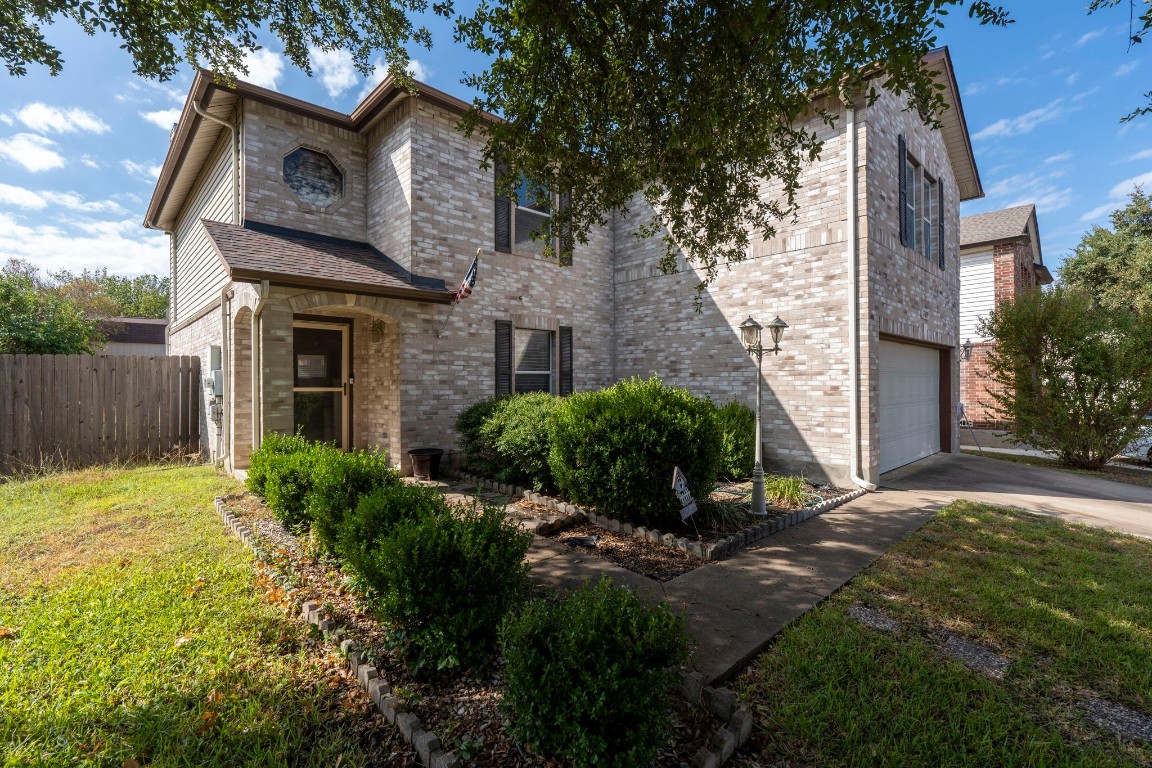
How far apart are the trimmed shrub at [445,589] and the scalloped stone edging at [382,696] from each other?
0.72 feet

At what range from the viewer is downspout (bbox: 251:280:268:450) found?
6715 mm

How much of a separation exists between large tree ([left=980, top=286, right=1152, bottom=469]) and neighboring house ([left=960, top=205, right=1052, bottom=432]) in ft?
16.7

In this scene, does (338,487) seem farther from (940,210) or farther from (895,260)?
(940,210)

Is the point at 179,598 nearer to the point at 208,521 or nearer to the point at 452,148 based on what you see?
the point at 208,521

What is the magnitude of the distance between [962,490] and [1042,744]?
6739 millimetres

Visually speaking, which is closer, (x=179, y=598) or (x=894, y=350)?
(x=179, y=598)

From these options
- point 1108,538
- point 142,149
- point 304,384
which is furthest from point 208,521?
point 1108,538

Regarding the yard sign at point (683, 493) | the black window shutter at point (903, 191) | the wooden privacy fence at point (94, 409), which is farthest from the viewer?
the black window shutter at point (903, 191)

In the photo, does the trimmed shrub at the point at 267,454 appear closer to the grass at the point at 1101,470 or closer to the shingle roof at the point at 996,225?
the grass at the point at 1101,470

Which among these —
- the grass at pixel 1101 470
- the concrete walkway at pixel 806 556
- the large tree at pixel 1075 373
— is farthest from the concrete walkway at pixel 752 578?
the large tree at pixel 1075 373

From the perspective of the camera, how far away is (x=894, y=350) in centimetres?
894

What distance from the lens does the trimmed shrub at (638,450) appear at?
16.4 ft

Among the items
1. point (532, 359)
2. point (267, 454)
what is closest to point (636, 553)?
point (267, 454)

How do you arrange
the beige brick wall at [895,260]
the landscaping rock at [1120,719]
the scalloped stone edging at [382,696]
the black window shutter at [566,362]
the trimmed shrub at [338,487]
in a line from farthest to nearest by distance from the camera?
the black window shutter at [566,362] → the beige brick wall at [895,260] → the trimmed shrub at [338,487] → the landscaping rock at [1120,719] → the scalloped stone edging at [382,696]
